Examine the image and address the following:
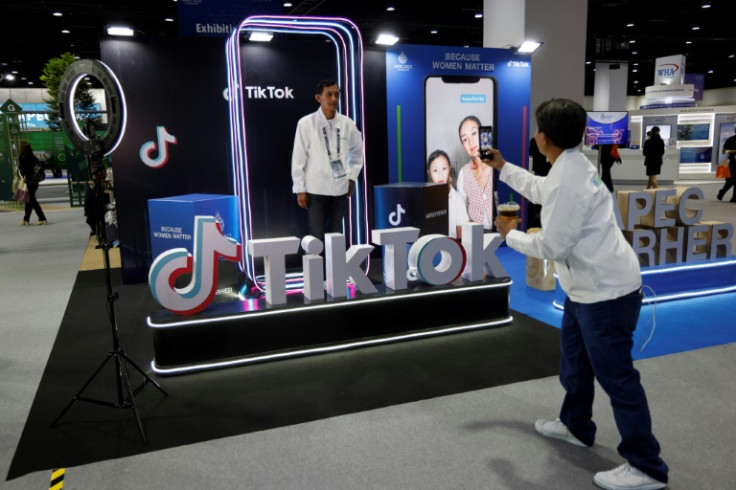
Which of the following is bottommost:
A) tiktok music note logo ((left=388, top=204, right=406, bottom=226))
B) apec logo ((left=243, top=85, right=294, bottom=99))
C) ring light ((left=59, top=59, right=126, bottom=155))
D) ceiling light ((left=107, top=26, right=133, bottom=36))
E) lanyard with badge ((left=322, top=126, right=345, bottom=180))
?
tiktok music note logo ((left=388, top=204, right=406, bottom=226))

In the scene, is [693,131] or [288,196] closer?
[288,196]

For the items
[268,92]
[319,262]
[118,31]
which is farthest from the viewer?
[268,92]

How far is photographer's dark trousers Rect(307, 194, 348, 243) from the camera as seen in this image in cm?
510

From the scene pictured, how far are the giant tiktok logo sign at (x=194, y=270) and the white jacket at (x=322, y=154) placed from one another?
1.54 metres

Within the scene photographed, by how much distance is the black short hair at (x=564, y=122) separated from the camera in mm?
2273

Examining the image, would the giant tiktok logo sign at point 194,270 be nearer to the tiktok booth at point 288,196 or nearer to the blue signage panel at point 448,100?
the tiktok booth at point 288,196

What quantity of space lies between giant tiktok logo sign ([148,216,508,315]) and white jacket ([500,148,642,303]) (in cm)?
176

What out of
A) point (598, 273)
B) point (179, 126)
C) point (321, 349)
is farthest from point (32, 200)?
point (598, 273)

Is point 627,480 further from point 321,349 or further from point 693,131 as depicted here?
point 693,131

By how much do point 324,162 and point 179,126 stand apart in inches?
75.9

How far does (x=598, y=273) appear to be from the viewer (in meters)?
2.22

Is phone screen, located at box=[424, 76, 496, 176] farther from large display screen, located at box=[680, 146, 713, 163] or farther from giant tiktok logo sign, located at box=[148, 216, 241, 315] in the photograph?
large display screen, located at box=[680, 146, 713, 163]

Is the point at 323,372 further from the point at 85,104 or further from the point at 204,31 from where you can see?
the point at 85,104

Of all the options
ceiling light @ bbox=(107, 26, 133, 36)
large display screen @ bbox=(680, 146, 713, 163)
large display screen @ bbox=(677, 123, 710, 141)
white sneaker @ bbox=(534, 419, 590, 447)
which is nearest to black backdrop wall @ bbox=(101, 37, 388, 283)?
ceiling light @ bbox=(107, 26, 133, 36)
